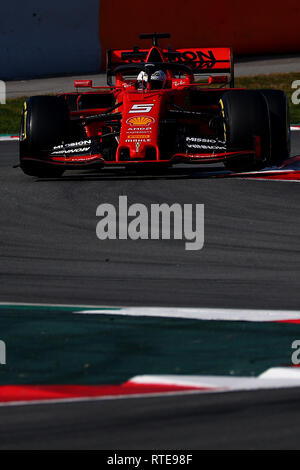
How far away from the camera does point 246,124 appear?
31.7 feet

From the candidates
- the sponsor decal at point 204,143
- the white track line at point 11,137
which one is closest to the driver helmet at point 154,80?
the sponsor decal at point 204,143

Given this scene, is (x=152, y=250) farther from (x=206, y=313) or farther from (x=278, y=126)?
(x=278, y=126)

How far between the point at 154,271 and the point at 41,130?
12.8 feet

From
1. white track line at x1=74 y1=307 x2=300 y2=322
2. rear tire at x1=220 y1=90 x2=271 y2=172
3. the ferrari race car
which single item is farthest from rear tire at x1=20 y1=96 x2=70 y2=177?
white track line at x1=74 y1=307 x2=300 y2=322

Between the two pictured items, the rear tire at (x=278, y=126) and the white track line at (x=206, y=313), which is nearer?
the white track line at (x=206, y=313)

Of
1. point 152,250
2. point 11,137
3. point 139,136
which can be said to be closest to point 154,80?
point 139,136

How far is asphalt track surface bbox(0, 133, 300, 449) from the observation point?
3496 mm

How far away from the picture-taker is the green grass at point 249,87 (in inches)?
630

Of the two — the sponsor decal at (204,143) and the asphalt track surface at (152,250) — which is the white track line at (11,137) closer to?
the asphalt track surface at (152,250)

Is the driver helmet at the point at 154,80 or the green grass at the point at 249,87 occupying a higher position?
the green grass at the point at 249,87

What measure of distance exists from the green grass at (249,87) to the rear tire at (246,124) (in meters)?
6.12

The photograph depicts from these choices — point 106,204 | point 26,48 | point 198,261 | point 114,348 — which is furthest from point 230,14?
point 114,348

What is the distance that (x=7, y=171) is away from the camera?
427 inches

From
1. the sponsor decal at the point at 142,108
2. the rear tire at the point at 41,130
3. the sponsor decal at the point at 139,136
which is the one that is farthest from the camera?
the rear tire at the point at 41,130
